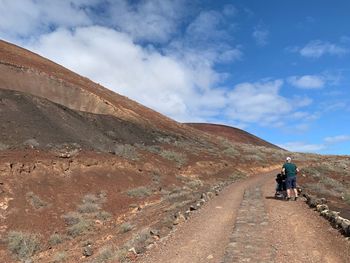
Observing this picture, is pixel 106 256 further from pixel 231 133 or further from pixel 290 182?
pixel 231 133

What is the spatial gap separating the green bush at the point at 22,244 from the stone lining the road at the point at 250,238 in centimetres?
809

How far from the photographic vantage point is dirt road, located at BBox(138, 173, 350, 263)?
10250mm

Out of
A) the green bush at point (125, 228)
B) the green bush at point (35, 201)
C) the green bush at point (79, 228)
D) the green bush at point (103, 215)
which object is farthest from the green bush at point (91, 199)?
the green bush at point (125, 228)

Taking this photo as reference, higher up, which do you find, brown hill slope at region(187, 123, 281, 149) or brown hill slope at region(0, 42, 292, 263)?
brown hill slope at region(187, 123, 281, 149)

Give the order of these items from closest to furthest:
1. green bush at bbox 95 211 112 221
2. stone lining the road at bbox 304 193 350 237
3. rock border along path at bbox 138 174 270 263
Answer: rock border along path at bbox 138 174 270 263 < stone lining the road at bbox 304 193 350 237 < green bush at bbox 95 211 112 221

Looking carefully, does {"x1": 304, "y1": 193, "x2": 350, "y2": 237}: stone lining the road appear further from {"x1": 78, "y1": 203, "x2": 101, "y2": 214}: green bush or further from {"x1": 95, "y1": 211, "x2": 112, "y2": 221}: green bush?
{"x1": 78, "y1": 203, "x2": 101, "y2": 214}: green bush

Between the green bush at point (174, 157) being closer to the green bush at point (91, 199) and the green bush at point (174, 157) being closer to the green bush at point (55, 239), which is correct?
the green bush at point (91, 199)

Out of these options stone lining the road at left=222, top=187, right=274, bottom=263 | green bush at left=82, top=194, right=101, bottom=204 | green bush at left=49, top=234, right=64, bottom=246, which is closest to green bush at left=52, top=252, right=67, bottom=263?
green bush at left=49, top=234, right=64, bottom=246

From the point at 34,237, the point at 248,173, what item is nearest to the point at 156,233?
the point at 34,237

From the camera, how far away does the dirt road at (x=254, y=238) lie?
10250mm

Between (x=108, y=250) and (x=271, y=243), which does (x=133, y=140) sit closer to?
(x=108, y=250)

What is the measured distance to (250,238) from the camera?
11.7 metres

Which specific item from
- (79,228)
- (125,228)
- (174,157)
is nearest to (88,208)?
(79,228)

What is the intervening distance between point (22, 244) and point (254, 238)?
957cm
